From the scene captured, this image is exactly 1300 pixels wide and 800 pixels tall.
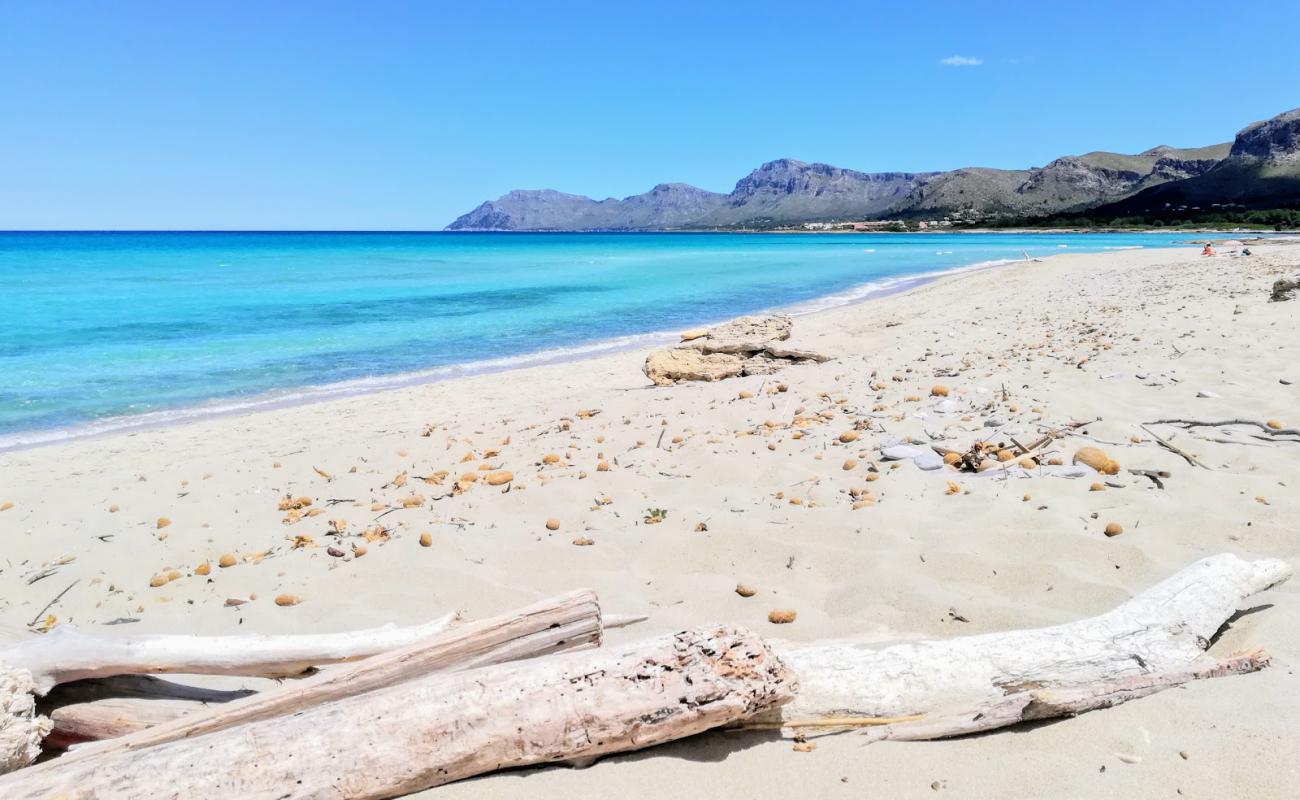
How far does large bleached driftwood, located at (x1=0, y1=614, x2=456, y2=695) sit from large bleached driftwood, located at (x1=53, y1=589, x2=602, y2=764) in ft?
0.54

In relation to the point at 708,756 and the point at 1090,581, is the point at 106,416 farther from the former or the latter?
the point at 1090,581

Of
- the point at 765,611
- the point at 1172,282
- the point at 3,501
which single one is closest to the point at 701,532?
the point at 765,611

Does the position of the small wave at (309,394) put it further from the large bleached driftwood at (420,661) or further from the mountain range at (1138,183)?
the mountain range at (1138,183)

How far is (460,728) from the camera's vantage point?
7.27 feet

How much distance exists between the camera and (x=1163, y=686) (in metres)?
2.53

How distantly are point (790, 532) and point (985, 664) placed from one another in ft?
5.69

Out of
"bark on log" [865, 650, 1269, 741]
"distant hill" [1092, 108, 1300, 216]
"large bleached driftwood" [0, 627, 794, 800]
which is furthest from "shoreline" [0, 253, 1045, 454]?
"distant hill" [1092, 108, 1300, 216]

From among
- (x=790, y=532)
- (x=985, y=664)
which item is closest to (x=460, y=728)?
(x=985, y=664)

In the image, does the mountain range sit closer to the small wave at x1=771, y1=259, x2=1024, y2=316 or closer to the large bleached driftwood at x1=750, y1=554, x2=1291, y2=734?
the small wave at x1=771, y1=259, x2=1024, y2=316

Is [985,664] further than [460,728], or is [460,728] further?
[985,664]

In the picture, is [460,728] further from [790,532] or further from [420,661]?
[790,532]

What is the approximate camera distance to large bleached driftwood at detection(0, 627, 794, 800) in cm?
204

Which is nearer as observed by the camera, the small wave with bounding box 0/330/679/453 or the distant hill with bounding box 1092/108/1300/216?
the small wave with bounding box 0/330/679/453

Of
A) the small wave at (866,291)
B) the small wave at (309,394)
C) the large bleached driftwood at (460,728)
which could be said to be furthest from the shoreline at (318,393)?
the large bleached driftwood at (460,728)
